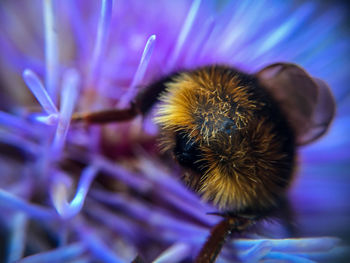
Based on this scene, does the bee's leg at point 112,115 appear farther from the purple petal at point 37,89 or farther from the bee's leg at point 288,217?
the bee's leg at point 288,217

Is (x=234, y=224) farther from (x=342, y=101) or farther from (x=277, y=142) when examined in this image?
(x=342, y=101)

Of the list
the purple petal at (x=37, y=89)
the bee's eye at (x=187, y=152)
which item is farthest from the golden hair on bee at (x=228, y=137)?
the purple petal at (x=37, y=89)

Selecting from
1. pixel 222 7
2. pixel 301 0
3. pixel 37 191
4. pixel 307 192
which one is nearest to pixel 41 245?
pixel 37 191

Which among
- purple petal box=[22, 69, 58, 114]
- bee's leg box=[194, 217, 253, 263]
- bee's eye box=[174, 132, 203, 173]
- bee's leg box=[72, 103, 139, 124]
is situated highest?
purple petal box=[22, 69, 58, 114]

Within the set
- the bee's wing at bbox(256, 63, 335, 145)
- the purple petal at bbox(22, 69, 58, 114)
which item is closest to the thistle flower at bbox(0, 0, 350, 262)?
the purple petal at bbox(22, 69, 58, 114)

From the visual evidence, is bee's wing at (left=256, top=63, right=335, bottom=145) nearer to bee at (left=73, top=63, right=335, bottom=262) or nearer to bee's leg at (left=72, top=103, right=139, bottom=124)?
bee at (left=73, top=63, right=335, bottom=262)
